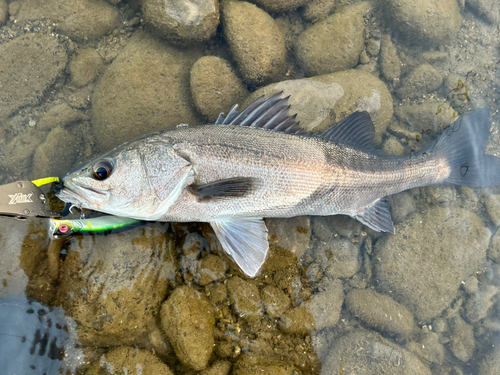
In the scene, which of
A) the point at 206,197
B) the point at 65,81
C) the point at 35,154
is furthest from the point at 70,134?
the point at 206,197

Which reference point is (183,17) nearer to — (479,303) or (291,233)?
(291,233)

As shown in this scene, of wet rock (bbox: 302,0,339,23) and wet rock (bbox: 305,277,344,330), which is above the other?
wet rock (bbox: 302,0,339,23)


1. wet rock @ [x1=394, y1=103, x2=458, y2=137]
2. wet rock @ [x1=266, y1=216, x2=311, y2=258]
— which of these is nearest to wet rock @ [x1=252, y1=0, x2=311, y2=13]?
wet rock @ [x1=394, y1=103, x2=458, y2=137]

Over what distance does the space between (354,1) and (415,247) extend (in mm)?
4352

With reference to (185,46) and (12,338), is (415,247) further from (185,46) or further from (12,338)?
(12,338)

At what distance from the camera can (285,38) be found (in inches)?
189

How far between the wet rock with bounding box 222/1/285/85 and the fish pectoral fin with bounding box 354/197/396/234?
8.28ft

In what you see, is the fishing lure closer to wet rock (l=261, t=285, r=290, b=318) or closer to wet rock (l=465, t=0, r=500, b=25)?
wet rock (l=261, t=285, r=290, b=318)

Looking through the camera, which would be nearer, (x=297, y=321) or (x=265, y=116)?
(x=265, y=116)

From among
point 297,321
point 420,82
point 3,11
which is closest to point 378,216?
point 297,321

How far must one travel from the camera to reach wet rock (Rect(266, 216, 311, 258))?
3877 mm

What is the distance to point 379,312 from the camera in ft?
13.3

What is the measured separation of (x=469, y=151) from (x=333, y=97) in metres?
2.08

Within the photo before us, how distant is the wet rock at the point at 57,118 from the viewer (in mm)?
4555
